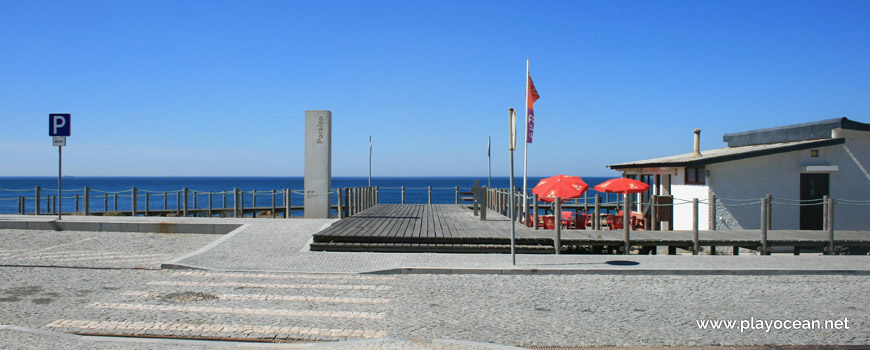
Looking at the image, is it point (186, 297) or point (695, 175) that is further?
point (695, 175)

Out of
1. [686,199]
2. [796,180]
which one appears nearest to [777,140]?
[796,180]

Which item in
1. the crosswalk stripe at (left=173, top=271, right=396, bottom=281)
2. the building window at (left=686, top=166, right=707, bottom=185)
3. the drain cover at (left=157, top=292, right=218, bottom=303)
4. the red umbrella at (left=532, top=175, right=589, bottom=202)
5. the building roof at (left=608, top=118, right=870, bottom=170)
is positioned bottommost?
the crosswalk stripe at (left=173, top=271, right=396, bottom=281)

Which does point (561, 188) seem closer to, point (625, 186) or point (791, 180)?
point (625, 186)

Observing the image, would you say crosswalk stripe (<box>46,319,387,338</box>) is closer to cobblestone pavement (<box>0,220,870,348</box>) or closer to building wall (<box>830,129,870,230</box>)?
cobblestone pavement (<box>0,220,870,348</box>)

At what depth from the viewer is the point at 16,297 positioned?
7.46 meters

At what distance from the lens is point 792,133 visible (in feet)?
65.3

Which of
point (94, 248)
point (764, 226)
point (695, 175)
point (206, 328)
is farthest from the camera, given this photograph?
point (695, 175)

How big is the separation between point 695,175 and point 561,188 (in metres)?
4.67

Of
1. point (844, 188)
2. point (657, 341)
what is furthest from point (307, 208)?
point (844, 188)

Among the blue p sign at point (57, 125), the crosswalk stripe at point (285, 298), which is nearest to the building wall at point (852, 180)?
the crosswalk stripe at point (285, 298)

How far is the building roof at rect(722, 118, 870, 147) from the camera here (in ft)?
58.6

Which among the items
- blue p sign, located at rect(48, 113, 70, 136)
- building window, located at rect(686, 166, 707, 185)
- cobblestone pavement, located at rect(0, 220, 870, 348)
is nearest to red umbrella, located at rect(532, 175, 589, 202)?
building window, located at rect(686, 166, 707, 185)

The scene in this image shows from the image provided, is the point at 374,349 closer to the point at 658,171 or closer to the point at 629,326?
the point at 629,326

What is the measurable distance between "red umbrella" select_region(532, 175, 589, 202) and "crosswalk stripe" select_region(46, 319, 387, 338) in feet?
37.2
